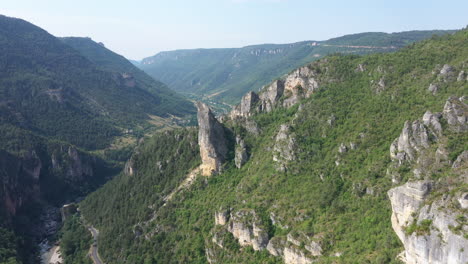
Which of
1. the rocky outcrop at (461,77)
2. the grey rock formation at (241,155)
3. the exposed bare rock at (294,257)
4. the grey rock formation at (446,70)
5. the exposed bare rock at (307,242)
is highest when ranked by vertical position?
the grey rock formation at (446,70)

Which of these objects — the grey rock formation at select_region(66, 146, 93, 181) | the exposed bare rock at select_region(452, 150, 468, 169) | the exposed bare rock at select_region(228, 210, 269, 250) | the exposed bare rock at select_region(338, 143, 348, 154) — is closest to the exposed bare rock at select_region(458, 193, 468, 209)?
the exposed bare rock at select_region(452, 150, 468, 169)

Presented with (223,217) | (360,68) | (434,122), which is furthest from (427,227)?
(360,68)

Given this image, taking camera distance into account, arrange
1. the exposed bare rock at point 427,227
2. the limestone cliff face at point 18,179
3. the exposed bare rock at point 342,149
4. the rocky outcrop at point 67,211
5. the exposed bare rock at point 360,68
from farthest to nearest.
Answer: the rocky outcrop at point 67,211 → the limestone cliff face at point 18,179 → the exposed bare rock at point 360,68 → the exposed bare rock at point 342,149 → the exposed bare rock at point 427,227

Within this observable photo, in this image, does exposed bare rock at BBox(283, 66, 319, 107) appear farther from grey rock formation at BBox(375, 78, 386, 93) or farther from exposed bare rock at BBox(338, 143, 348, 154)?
exposed bare rock at BBox(338, 143, 348, 154)

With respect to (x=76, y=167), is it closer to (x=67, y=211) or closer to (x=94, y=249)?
(x=67, y=211)

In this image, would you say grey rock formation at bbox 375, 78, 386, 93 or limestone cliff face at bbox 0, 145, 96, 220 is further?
limestone cliff face at bbox 0, 145, 96, 220

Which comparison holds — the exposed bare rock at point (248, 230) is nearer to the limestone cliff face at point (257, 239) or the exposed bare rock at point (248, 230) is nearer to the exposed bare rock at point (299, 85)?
the limestone cliff face at point (257, 239)

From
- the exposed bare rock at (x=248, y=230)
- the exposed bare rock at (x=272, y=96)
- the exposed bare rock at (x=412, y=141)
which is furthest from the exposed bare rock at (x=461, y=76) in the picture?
the exposed bare rock at (x=248, y=230)
